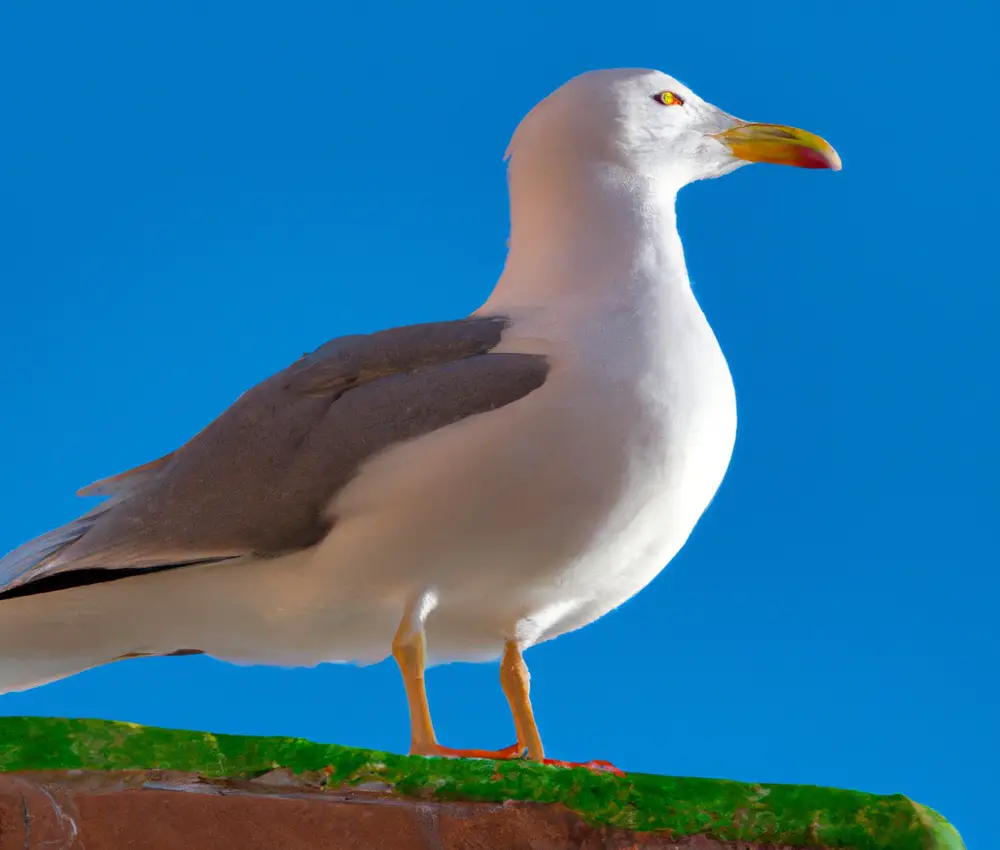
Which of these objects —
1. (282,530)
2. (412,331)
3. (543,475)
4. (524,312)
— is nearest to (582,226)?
(524,312)

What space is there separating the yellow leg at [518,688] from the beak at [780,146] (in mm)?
1392

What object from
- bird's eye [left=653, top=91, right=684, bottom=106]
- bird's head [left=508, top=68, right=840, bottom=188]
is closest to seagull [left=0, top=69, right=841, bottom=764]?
bird's head [left=508, top=68, right=840, bottom=188]

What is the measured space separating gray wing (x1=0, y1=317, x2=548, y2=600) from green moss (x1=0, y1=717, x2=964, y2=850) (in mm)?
801

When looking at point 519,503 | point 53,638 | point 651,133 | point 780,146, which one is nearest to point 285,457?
point 519,503

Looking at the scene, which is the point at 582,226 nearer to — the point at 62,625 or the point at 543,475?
the point at 543,475

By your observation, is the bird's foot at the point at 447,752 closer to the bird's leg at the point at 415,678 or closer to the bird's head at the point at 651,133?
the bird's leg at the point at 415,678

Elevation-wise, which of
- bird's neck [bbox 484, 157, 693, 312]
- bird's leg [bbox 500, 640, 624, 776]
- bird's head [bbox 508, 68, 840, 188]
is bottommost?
bird's leg [bbox 500, 640, 624, 776]

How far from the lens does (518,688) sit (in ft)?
9.91

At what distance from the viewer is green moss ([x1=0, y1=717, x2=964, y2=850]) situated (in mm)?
1935

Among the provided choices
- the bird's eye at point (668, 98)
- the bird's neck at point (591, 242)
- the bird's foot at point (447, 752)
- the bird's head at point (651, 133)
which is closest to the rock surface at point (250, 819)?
the bird's foot at point (447, 752)

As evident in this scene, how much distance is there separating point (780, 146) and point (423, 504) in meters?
1.48

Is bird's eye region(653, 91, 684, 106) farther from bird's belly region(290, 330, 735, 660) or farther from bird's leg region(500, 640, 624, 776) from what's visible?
bird's leg region(500, 640, 624, 776)

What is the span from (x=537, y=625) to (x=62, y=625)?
0.98 m

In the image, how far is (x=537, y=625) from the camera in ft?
9.77
